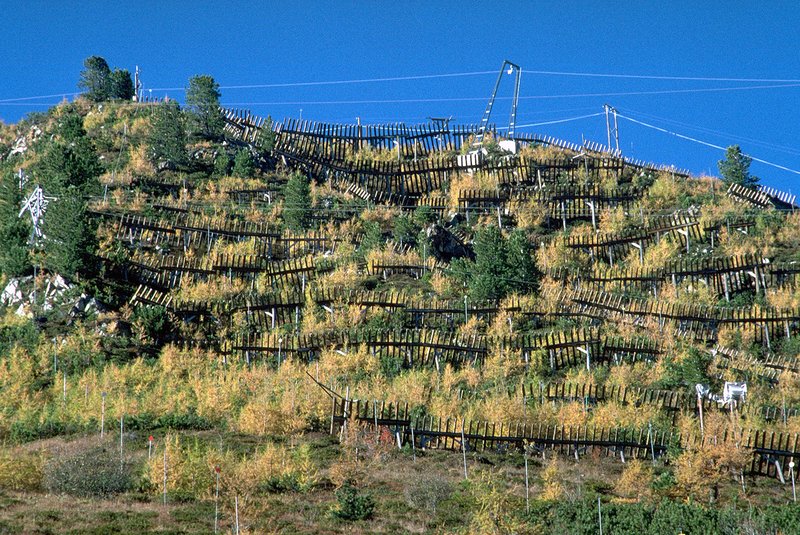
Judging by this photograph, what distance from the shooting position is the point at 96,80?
10112cm

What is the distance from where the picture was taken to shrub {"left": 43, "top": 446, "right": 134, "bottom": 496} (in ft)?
136

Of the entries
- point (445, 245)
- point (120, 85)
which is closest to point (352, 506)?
point (445, 245)

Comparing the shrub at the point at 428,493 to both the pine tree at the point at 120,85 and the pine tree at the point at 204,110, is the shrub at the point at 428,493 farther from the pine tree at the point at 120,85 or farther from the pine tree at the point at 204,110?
the pine tree at the point at 120,85

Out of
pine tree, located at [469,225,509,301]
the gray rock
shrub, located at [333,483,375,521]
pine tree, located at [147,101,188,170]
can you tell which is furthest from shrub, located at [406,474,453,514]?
pine tree, located at [147,101,188,170]

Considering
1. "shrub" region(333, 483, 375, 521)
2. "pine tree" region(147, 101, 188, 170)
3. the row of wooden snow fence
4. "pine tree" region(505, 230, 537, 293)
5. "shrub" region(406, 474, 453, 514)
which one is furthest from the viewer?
"pine tree" region(147, 101, 188, 170)

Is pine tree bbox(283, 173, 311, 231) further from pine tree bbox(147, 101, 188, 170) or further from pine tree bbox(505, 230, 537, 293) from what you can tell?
pine tree bbox(505, 230, 537, 293)

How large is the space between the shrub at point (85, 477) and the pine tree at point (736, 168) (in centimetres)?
5905

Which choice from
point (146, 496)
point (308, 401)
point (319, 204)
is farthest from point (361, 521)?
point (319, 204)

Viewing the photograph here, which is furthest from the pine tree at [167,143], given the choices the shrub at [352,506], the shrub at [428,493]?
the shrub at [352,506]

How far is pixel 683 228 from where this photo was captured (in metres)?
75.6

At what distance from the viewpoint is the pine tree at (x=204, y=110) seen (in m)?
88.1

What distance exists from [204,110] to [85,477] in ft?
168

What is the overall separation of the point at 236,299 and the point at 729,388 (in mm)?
28423

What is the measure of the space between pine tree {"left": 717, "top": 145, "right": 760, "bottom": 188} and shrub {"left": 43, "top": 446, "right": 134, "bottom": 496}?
194 feet
